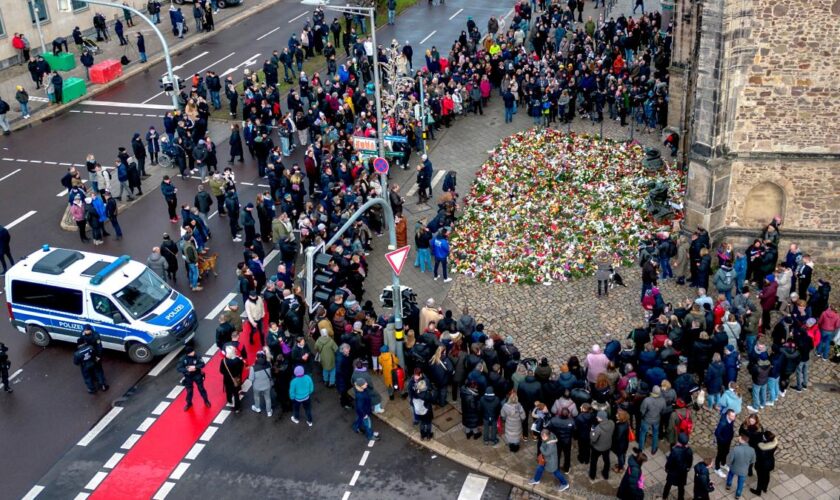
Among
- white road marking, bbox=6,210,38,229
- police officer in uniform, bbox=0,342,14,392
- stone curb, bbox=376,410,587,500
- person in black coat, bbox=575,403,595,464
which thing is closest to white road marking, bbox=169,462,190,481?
stone curb, bbox=376,410,587,500

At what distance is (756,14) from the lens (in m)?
24.6

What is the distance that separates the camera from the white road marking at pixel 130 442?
21.8 m

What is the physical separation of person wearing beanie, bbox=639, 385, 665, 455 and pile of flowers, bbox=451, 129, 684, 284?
742 cm

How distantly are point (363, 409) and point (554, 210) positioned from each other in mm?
11216

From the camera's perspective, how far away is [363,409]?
21.4 meters

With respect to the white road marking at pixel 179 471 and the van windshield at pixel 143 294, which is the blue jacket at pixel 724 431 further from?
the van windshield at pixel 143 294

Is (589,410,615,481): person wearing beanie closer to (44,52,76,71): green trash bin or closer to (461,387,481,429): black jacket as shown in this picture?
(461,387,481,429): black jacket

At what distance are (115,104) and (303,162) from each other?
1149 centimetres

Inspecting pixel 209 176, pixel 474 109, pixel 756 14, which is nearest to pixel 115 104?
pixel 209 176

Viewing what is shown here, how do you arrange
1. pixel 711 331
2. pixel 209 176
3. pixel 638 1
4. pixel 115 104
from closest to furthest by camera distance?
pixel 711 331 → pixel 209 176 → pixel 115 104 → pixel 638 1

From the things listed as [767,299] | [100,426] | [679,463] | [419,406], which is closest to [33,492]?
[100,426]

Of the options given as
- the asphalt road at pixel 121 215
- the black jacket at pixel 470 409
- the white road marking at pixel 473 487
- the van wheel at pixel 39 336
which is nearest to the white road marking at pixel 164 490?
the asphalt road at pixel 121 215

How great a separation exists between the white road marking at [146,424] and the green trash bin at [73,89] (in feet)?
78.4

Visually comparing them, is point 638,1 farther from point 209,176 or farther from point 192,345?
point 192,345
